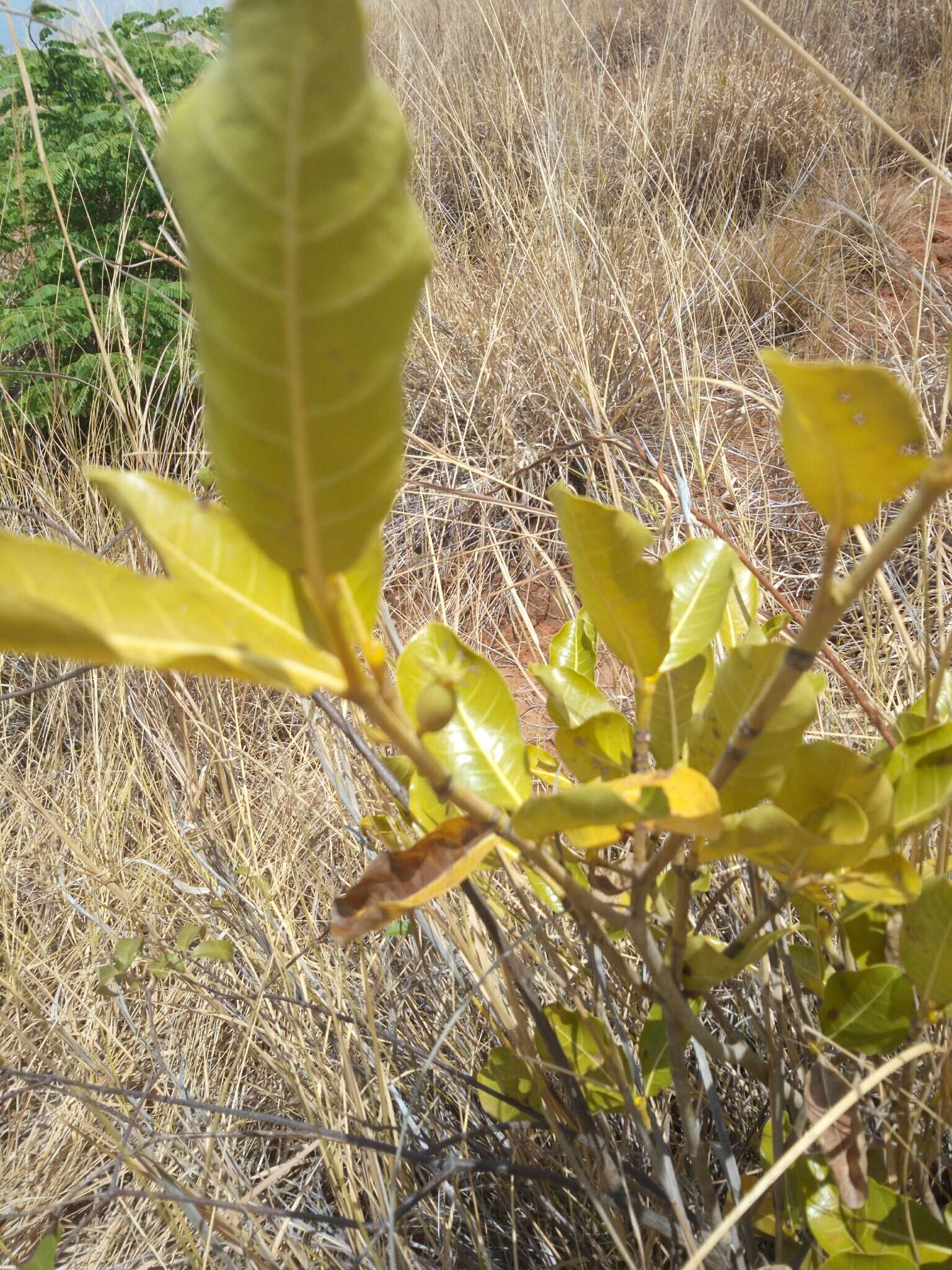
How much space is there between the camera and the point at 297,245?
14 cm

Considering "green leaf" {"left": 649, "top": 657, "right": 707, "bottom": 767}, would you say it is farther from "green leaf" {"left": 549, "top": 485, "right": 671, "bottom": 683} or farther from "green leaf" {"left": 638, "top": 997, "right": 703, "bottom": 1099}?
"green leaf" {"left": 638, "top": 997, "right": 703, "bottom": 1099}

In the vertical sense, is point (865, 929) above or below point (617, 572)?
below

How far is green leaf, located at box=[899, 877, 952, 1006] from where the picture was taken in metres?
0.35

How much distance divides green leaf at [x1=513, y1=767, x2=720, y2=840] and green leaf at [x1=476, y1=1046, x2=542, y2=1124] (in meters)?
0.34

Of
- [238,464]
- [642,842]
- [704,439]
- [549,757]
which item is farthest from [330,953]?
[704,439]

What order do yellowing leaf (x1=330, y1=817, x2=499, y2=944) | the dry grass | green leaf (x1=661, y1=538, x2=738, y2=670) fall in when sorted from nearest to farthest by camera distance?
yellowing leaf (x1=330, y1=817, x2=499, y2=944), green leaf (x1=661, y1=538, x2=738, y2=670), the dry grass

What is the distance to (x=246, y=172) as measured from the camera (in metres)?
0.14

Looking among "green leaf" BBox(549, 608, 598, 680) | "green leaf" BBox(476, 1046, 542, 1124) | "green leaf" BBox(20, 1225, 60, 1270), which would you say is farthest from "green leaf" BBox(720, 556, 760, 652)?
"green leaf" BBox(20, 1225, 60, 1270)

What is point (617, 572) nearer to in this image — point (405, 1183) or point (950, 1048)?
point (950, 1048)

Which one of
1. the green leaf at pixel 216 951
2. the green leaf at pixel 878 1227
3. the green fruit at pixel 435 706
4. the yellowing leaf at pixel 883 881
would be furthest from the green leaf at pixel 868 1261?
the green leaf at pixel 216 951

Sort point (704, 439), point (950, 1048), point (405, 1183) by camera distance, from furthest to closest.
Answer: point (704, 439) < point (405, 1183) < point (950, 1048)

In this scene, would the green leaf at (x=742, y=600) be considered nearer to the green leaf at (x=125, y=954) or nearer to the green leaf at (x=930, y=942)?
the green leaf at (x=930, y=942)

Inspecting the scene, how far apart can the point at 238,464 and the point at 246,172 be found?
0.16 ft

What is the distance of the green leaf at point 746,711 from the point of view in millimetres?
253
